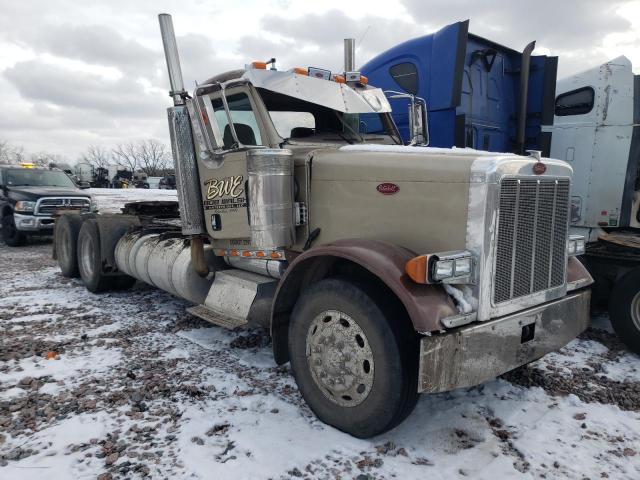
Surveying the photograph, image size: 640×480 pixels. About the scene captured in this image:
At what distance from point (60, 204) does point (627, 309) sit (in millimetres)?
12274

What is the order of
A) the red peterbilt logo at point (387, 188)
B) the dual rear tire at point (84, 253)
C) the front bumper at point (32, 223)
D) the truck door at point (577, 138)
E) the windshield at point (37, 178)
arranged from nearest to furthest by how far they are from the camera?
the red peterbilt logo at point (387, 188) < the truck door at point (577, 138) < the dual rear tire at point (84, 253) < the front bumper at point (32, 223) < the windshield at point (37, 178)

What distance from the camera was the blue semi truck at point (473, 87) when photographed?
6469 mm

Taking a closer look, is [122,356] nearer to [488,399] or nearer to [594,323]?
[488,399]

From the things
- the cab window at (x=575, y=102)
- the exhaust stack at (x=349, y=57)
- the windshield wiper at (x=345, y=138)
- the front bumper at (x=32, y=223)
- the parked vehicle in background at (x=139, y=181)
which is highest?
the exhaust stack at (x=349, y=57)

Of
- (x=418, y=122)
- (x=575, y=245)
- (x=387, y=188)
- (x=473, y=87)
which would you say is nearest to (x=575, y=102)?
(x=473, y=87)

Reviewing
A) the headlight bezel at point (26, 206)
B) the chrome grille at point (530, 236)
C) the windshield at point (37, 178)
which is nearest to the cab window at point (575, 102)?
the chrome grille at point (530, 236)

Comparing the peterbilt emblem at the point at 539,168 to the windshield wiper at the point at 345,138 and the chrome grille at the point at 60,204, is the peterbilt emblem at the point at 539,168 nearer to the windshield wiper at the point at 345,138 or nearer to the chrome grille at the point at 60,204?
the windshield wiper at the point at 345,138

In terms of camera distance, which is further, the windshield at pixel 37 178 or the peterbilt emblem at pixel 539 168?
the windshield at pixel 37 178

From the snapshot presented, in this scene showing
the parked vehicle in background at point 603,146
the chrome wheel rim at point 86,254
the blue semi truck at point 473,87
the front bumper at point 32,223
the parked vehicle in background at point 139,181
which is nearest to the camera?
the parked vehicle in background at point 603,146

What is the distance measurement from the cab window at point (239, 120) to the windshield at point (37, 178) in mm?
11071

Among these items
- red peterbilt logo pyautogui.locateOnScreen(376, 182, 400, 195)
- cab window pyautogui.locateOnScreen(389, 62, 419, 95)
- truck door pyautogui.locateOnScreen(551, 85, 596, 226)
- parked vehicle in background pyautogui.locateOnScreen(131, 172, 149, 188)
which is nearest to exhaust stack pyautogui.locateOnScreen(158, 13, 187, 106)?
red peterbilt logo pyautogui.locateOnScreen(376, 182, 400, 195)

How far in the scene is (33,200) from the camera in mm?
11883

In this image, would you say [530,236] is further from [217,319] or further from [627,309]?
[217,319]

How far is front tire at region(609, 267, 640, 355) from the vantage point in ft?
15.2
